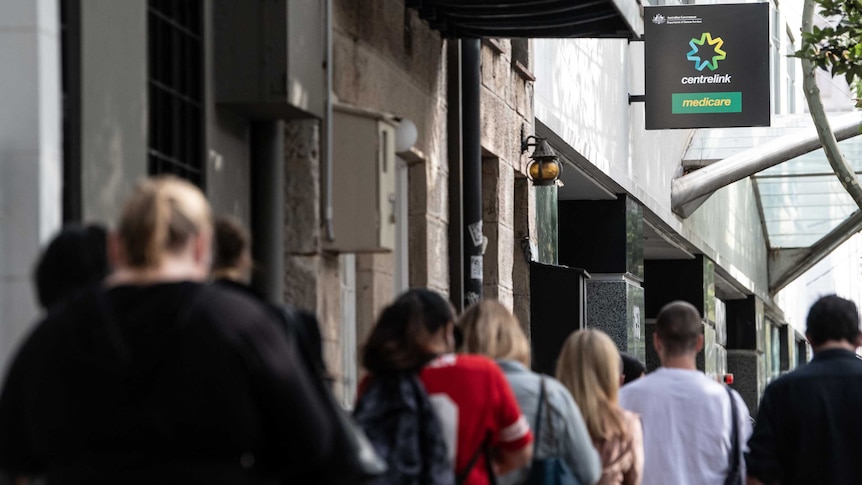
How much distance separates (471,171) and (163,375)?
28.0 ft

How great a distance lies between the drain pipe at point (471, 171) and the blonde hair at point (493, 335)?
539cm

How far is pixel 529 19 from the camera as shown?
1132cm

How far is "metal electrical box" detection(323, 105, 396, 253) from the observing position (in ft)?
28.5

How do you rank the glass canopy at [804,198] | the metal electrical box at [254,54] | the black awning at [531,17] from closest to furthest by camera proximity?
the metal electrical box at [254,54]
the black awning at [531,17]
the glass canopy at [804,198]

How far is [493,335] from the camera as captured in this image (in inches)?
251

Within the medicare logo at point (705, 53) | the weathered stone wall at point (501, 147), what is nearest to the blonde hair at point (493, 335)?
the weathered stone wall at point (501, 147)

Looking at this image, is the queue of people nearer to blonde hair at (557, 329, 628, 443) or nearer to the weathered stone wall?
blonde hair at (557, 329, 628, 443)

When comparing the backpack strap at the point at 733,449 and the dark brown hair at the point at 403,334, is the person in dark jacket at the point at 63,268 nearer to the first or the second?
the dark brown hair at the point at 403,334

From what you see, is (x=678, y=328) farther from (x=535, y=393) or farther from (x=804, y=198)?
(x=804, y=198)

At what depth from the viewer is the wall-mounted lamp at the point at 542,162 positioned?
572 inches

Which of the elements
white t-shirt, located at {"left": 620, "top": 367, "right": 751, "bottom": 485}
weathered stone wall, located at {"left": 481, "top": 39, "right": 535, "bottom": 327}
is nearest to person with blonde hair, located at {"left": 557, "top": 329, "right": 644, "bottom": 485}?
white t-shirt, located at {"left": 620, "top": 367, "right": 751, "bottom": 485}

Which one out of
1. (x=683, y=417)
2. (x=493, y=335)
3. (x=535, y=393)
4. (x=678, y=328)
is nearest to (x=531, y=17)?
(x=678, y=328)

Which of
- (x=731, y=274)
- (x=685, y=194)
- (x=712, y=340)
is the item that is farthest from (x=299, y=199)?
(x=731, y=274)

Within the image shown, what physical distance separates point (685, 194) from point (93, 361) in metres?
22.2
